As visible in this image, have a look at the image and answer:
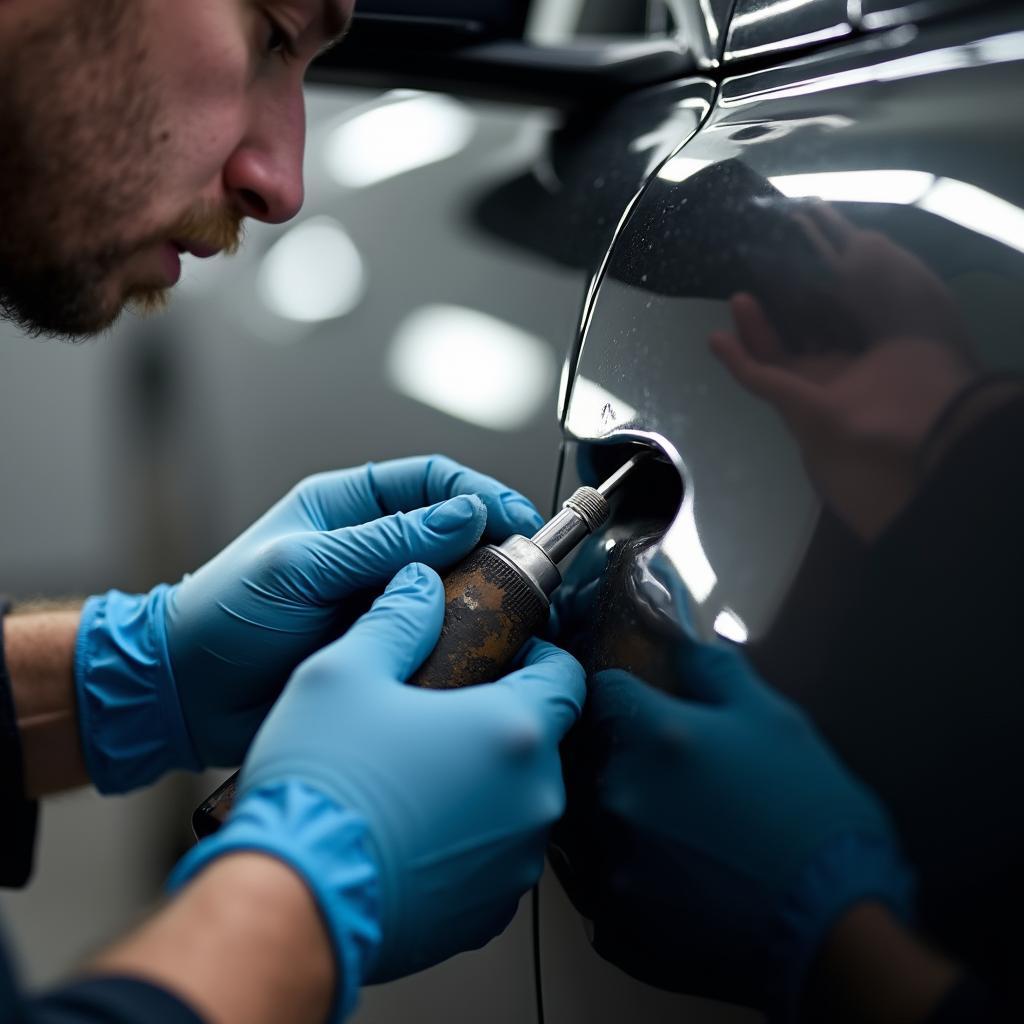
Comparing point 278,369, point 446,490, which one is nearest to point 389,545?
point 446,490

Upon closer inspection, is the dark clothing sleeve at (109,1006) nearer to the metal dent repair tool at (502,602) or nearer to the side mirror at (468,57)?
the metal dent repair tool at (502,602)

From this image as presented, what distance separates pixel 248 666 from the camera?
31.8 inches

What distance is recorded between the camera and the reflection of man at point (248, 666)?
512 mm

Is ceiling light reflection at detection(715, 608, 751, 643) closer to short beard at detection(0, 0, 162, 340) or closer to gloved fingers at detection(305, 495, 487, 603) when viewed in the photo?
gloved fingers at detection(305, 495, 487, 603)

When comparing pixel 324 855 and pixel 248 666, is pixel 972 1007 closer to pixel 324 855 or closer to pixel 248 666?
pixel 324 855

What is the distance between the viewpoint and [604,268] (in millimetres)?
673

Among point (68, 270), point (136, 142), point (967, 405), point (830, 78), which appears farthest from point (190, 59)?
point (967, 405)

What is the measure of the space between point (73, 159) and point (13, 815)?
57cm

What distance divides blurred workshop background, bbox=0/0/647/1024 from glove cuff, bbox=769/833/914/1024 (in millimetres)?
493

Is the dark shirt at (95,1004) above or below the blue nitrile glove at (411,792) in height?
above

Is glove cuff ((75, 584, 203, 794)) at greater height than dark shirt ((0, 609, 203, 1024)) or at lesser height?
lesser

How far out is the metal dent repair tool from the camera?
2.02 feet

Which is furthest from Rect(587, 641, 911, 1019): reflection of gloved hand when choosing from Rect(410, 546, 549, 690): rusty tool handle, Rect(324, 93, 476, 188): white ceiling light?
Rect(324, 93, 476, 188): white ceiling light

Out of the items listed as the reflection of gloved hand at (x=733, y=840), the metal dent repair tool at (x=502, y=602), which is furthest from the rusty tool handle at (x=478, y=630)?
the reflection of gloved hand at (x=733, y=840)
